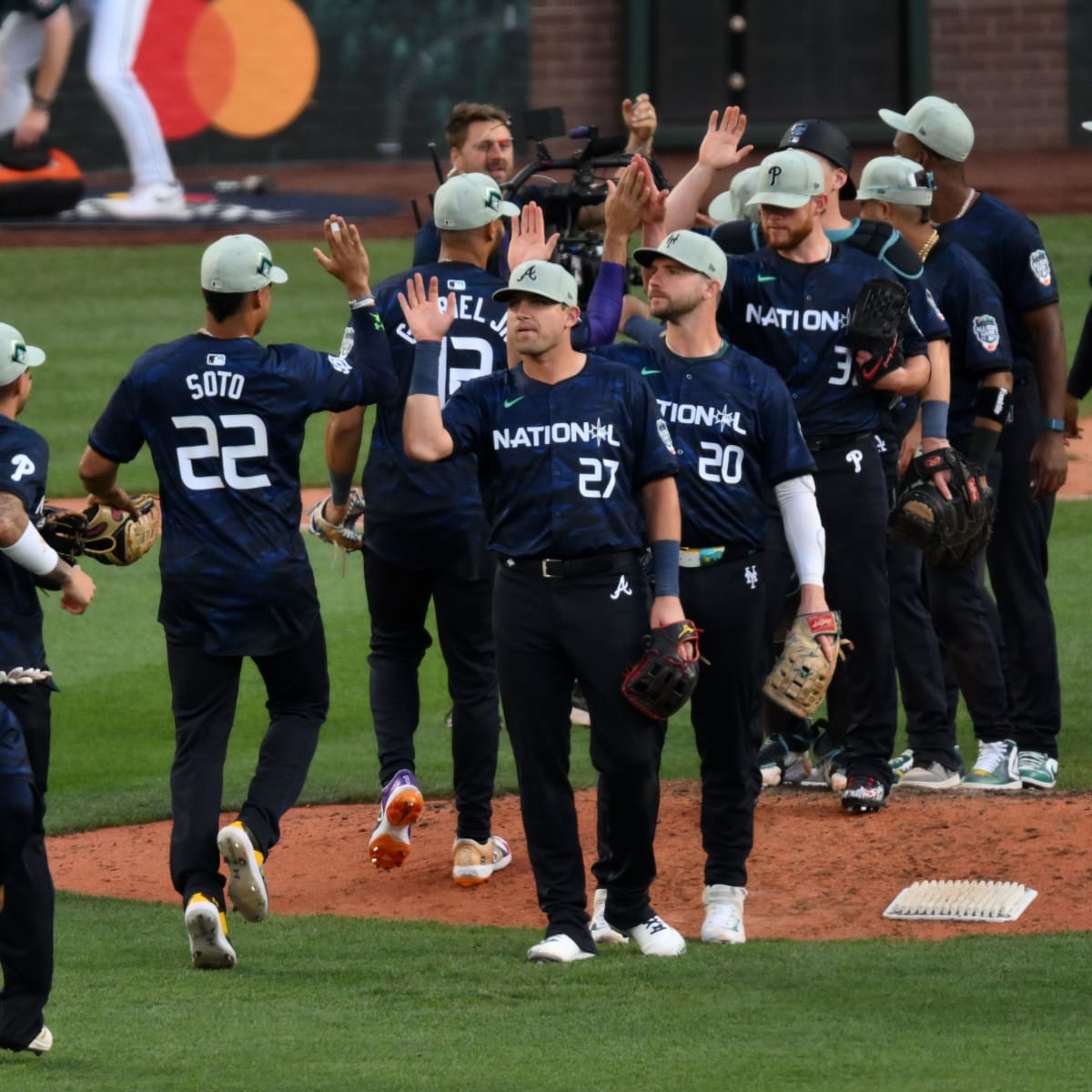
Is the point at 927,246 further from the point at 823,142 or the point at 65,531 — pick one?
the point at 65,531

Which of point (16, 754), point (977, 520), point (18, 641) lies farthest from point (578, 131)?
point (16, 754)

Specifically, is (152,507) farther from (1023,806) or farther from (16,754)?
(1023,806)

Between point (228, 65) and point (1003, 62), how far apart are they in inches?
326

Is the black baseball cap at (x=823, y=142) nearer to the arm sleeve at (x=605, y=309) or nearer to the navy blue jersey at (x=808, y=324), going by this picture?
the navy blue jersey at (x=808, y=324)

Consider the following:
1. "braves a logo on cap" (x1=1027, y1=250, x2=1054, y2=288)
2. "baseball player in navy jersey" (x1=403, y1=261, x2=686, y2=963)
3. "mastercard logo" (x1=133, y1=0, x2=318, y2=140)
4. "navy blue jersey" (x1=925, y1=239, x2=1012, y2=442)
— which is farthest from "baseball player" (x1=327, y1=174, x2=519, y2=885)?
"mastercard logo" (x1=133, y1=0, x2=318, y2=140)

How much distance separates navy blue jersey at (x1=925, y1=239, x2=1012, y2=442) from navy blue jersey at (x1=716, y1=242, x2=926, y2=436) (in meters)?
0.60

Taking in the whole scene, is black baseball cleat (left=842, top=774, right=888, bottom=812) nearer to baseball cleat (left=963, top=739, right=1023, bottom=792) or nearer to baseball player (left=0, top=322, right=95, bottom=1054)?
baseball cleat (left=963, top=739, right=1023, bottom=792)

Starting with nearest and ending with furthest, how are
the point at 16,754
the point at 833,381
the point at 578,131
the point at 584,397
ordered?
the point at 16,754 → the point at 584,397 → the point at 833,381 → the point at 578,131

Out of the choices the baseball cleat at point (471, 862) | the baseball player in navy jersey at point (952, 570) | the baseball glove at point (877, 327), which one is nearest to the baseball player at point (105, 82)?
the baseball player in navy jersey at point (952, 570)

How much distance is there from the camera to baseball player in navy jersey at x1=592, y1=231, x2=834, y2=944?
20.2 ft

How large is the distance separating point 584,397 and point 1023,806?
2697mm

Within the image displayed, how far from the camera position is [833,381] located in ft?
23.0

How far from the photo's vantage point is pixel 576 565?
227 inches

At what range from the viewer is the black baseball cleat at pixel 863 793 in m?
7.49
